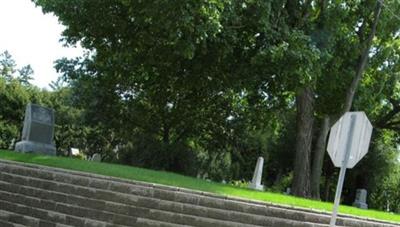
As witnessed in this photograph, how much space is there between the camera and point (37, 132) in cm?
1838

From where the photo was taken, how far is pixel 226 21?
1634 cm

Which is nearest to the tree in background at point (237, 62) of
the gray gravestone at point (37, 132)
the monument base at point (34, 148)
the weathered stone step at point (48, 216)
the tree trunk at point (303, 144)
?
the tree trunk at point (303, 144)

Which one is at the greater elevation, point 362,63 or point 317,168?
point 362,63

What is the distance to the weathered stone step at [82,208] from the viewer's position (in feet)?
31.8

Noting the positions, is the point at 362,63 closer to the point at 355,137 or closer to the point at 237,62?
the point at 237,62

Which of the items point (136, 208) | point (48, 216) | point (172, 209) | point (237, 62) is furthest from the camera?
point (237, 62)

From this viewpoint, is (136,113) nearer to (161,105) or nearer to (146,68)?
(161,105)

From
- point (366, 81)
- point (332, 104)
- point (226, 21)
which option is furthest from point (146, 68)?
point (366, 81)

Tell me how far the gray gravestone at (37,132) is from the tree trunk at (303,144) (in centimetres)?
825

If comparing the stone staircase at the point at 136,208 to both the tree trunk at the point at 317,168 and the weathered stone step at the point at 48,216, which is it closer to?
the weathered stone step at the point at 48,216

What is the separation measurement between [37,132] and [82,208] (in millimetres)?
8770

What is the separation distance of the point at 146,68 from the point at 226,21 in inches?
221

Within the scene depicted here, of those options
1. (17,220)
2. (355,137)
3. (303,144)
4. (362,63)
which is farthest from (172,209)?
(362,63)

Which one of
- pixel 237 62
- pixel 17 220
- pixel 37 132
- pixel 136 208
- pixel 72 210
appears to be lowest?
pixel 17 220
